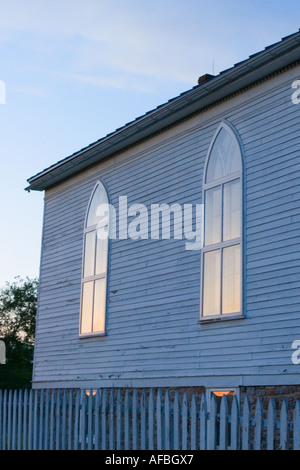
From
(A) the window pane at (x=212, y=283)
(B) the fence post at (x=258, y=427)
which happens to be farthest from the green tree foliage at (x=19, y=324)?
(B) the fence post at (x=258, y=427)

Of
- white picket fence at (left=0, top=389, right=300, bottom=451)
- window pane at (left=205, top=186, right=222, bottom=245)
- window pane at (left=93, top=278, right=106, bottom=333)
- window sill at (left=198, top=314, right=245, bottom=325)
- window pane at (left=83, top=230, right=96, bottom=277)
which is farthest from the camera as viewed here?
window pane at (left=83, top=230, right=96, bottom=277)

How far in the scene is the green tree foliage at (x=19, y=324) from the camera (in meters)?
50.1

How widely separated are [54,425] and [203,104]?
252 inches

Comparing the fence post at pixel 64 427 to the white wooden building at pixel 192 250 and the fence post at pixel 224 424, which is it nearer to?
the white wooden building at pixel 192 250

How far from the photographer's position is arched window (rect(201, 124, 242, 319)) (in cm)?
1269

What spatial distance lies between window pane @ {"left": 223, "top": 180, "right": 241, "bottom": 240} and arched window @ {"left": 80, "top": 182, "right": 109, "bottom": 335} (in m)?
4.29

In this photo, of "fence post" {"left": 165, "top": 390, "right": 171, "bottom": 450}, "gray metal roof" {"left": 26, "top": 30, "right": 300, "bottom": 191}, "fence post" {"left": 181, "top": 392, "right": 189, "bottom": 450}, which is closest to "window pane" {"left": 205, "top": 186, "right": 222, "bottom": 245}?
"gray metal roof" {"left": 26, "top": 30, "right": 300, "bottom": 191}

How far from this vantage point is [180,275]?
14.0 meters

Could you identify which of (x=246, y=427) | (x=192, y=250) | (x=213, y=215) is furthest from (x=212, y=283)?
A: (x=246, y=427)

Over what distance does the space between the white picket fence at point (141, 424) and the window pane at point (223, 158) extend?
4054 mm

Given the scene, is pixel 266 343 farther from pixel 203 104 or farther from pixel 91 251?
pixel 91 251

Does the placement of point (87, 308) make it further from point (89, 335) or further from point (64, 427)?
point (64, 427)

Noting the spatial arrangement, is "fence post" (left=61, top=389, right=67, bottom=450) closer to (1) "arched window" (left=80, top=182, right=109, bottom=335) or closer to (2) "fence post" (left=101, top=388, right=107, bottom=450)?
(2) "fence post" (left=101, top=388, right=107, bottom=450)
